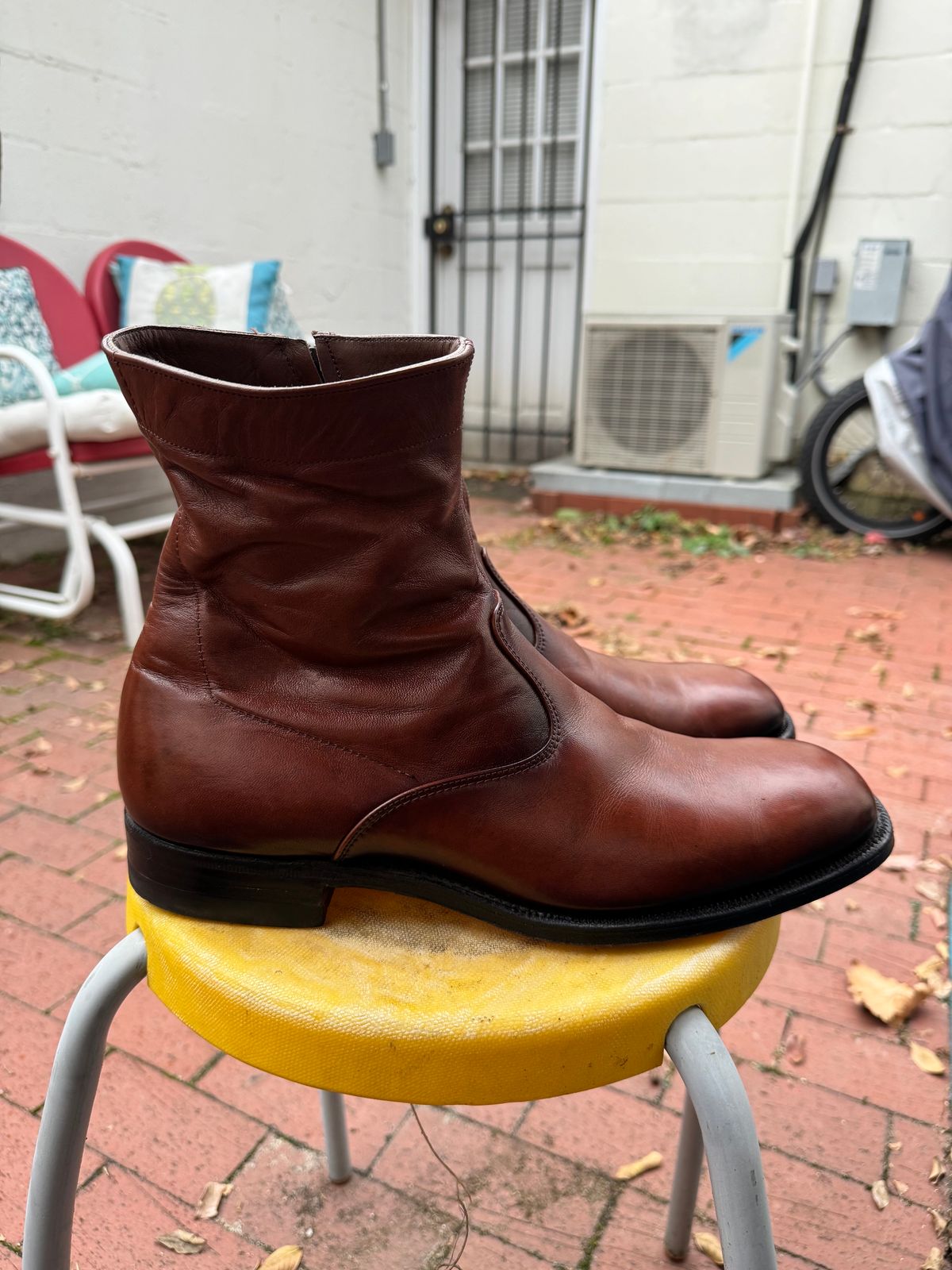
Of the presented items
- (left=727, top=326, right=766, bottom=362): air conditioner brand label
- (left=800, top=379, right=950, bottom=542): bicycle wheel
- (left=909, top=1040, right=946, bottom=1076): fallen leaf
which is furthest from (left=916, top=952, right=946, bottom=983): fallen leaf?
(left=727, top=326, right=766, bottom=362): air conditioner brand label

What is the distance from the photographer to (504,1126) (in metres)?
1.24

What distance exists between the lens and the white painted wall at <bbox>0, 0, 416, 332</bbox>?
328 cm

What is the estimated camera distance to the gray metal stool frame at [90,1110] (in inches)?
21.2

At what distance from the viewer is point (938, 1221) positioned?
109cm

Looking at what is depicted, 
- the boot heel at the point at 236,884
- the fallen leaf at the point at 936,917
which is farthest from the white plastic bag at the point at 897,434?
the boot heel at the point at 236,884

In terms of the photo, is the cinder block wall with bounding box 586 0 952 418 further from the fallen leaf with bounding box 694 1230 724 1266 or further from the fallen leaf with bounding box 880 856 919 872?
the fallen leaf with bounding box 694 1230 724 1266

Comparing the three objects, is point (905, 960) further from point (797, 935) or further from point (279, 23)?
point (279, 23)

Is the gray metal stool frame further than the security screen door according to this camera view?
No

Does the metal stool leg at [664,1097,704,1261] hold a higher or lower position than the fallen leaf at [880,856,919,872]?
higher

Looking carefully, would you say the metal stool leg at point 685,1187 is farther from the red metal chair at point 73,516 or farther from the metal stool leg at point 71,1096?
the red metal chair at point 73,516

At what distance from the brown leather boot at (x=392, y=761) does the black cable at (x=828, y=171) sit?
13.8ft

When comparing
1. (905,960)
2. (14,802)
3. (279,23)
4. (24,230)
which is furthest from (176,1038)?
(279,23)

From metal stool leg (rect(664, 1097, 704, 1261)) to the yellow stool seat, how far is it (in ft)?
1.26

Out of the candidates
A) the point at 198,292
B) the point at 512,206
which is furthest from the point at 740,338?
the point at 198,292
